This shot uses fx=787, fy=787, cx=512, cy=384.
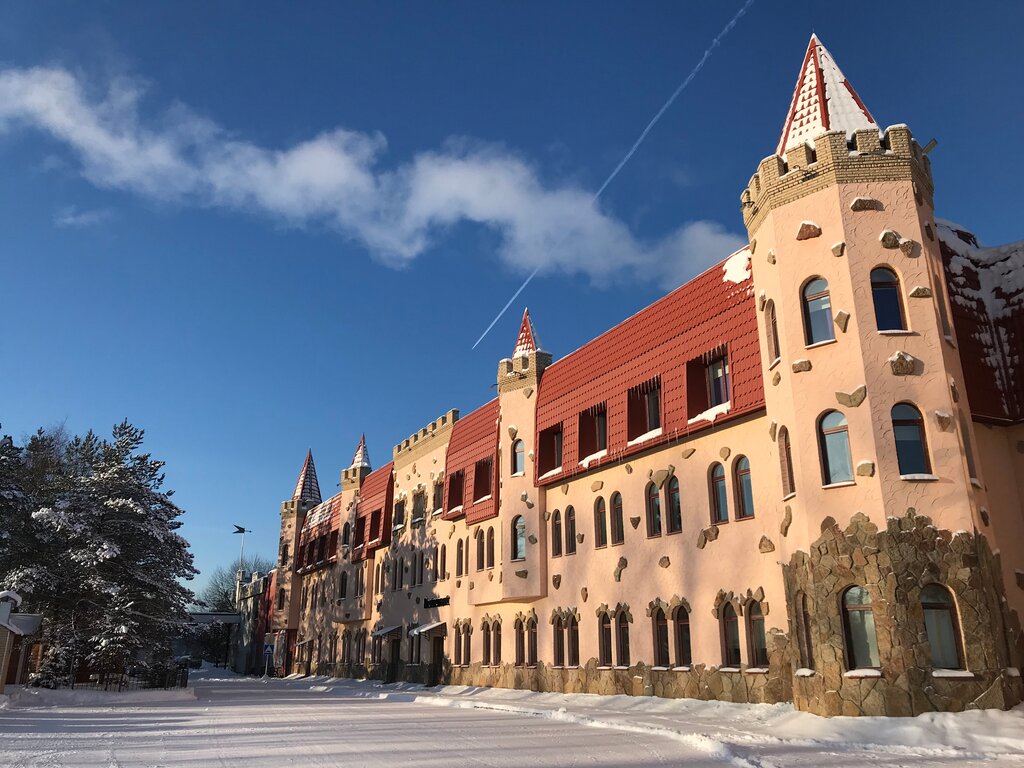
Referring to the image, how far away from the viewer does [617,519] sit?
Answer: 23781mm

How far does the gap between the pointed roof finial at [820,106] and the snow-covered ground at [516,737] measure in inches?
487

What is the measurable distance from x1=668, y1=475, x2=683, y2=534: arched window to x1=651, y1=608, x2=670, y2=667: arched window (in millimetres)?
2265

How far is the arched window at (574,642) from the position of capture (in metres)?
24.5

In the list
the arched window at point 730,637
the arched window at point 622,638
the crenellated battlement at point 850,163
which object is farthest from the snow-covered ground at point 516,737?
the crenellated battlement at point 850,163

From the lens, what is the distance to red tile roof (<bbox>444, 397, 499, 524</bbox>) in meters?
30.2

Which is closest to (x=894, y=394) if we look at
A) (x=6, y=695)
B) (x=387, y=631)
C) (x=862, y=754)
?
(x=862, y=754)

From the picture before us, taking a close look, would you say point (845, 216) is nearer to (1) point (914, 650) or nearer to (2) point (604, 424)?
(1) point (914, 650)

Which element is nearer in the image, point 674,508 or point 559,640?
point 674,508

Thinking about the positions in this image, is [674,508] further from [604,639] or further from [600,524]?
[604,639]

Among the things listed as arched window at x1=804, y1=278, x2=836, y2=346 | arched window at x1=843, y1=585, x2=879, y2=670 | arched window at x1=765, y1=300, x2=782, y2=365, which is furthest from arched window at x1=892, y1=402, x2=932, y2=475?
arched window at x1=765, y1=300, x2=782, y2=365

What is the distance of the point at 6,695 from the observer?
22828mm

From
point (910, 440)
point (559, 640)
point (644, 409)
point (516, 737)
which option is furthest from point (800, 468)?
point (559, 640)

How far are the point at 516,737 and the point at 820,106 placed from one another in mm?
15347

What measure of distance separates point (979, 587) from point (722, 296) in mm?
9350
